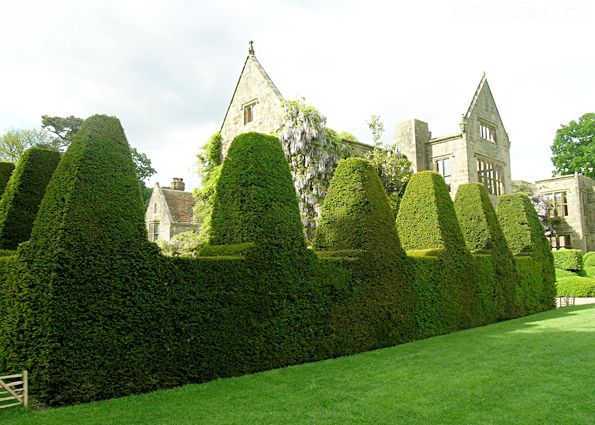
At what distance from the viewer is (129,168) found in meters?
7.86

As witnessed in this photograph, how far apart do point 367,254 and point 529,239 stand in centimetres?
1075

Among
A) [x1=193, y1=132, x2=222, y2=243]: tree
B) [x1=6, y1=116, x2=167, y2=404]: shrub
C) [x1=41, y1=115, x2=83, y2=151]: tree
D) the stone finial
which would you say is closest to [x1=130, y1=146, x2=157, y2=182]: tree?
[x1=41, y1=115, x2=83, y2=151]: tree

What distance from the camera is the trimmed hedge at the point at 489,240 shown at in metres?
15.9

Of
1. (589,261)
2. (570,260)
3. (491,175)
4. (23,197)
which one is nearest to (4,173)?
(23,197)

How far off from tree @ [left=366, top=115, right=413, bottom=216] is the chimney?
17.6m

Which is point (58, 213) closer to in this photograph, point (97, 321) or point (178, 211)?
point (97, 321)

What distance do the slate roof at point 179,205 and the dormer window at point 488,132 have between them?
19617mm

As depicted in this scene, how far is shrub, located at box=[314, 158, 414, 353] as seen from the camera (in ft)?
35.3

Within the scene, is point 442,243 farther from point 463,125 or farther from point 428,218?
point 463,125

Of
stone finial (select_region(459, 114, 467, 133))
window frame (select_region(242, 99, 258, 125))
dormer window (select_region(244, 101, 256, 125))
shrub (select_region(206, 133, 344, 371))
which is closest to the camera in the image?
shrub (select_region(206, 133, 344, 371))

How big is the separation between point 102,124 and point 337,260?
Answer: 217 inches

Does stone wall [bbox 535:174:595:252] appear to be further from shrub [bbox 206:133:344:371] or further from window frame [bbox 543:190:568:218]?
shrub [bbox 206:133:344:371]

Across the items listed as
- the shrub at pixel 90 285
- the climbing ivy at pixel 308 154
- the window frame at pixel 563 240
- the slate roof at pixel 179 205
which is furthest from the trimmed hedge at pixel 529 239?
the window frame at pixel 563 240

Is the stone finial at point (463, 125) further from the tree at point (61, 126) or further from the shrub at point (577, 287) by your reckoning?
the tree at point (61, 126)
